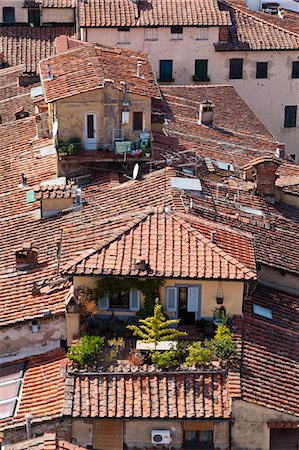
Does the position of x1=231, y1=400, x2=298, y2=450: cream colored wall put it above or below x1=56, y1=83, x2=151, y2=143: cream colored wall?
below

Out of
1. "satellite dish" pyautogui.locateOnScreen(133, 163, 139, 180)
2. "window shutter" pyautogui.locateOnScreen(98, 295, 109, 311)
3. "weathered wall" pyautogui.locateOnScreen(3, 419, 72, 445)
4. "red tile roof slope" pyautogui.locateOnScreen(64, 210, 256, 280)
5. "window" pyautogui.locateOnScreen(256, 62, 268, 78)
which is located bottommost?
"weathered wall" pyautogui.locateOnScreen(3, 419, 72, 445)

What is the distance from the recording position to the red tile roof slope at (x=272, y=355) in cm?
3497

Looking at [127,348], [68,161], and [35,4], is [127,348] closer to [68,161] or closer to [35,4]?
[68,161]

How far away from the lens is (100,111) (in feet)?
158

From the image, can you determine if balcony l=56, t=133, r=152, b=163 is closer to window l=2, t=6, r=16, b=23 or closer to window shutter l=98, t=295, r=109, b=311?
window shutter l=98, t=295, r=109, b=311

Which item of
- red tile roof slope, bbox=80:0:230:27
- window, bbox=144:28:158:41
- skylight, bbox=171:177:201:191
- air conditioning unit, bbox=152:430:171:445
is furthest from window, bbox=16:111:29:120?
air conditioning unit, bbox=152:430:171:445

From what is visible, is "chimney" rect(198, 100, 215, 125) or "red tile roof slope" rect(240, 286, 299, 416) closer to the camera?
"red tile roof slope" rect(240, 286, 299, 416)

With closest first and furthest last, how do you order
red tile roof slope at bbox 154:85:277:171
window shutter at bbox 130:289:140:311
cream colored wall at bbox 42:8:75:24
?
window shutter at bbox 130:289:140:311
red tile roof slope at bbox 154:85:277:171
cream colored wall at bbox 42:8:75:24

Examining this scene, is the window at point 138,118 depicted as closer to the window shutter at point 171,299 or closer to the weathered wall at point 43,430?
the window shutter at point 171,299

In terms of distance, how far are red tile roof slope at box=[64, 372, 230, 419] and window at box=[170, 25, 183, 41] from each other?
128 ft

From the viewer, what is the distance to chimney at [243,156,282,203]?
4894 centimetres

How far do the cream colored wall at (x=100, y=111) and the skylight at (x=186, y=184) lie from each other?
4050 mm

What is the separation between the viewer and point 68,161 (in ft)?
159

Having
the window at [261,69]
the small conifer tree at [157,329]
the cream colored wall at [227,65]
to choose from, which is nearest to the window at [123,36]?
the cream colored wall at [227,65]
